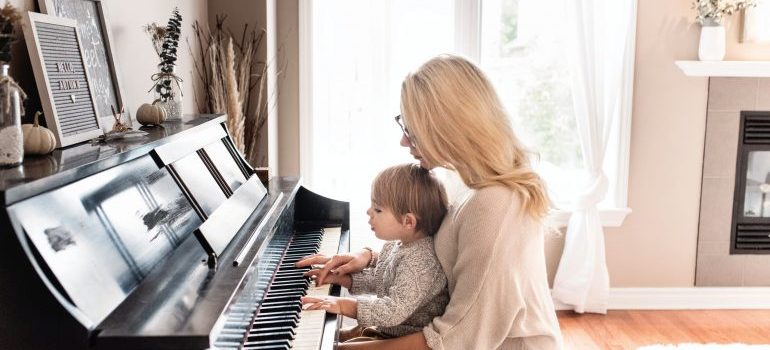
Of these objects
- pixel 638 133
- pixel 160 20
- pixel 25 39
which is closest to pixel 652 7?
pixel 638 133

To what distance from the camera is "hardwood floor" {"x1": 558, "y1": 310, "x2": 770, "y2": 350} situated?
3882 mm

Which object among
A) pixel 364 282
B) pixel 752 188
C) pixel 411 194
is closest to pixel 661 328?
pixel 752 188

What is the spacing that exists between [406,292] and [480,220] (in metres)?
0.28

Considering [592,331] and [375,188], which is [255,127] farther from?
[592,331]

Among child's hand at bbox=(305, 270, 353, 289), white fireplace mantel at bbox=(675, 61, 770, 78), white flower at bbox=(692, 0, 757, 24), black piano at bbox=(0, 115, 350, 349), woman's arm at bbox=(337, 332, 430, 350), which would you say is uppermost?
white flower at bbox=(692, 0, 757, 24)

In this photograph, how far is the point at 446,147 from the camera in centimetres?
187

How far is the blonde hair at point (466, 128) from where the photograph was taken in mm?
1842

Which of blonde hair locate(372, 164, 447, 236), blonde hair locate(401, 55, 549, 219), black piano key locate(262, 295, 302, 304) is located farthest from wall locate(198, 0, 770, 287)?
black piano key locate(262, 295, 302, 304)

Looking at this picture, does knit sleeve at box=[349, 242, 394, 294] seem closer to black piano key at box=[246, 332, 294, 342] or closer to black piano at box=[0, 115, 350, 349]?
black piano at box=[0, 115, 350, 349]

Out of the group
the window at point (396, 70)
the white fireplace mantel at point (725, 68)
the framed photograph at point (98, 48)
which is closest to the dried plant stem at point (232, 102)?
the window at point (396, 70)

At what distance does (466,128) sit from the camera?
185 cm

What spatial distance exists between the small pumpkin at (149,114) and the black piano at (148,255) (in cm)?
5

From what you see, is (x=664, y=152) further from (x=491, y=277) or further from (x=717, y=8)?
(x=491, y=277)

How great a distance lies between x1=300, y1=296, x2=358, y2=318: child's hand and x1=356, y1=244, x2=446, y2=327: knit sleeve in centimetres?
3
